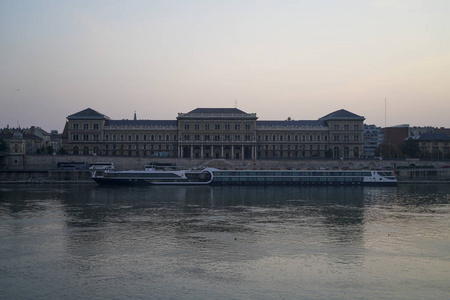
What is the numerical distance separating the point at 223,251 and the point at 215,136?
8760cm

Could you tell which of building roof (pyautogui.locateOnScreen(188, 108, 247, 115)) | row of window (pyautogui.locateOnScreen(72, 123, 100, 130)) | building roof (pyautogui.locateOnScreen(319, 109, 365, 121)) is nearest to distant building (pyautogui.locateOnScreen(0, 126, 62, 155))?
row of window (pyautogui.locateOnScreen(72, 123, 100, 130))

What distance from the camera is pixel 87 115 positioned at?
119 meters

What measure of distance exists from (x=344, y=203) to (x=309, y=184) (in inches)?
1007

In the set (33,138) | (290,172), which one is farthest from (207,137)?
(33,138)

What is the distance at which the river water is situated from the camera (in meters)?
23.2

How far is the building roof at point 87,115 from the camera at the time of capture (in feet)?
387

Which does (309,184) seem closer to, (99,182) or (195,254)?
(99,182)

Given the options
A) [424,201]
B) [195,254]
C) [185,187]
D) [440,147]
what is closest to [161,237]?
[195,254]

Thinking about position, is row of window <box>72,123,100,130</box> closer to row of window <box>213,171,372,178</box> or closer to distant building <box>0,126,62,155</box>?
distant building <box>0,126,62,155</box>

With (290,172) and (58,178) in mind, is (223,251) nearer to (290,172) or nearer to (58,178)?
(290,172)

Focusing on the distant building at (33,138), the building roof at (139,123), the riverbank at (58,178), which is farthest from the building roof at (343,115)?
the distant building at (33,138)

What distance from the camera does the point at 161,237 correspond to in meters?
34.2

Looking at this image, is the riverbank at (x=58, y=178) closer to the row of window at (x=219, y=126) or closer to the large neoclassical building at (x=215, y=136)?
the large neoclassical building at (x=215, y=136)

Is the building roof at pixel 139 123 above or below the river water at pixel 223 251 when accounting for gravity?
above
